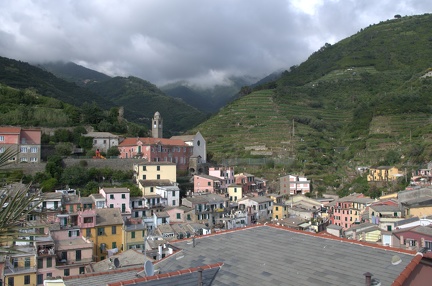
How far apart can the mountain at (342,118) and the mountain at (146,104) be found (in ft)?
107

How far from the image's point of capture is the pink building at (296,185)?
55844mm

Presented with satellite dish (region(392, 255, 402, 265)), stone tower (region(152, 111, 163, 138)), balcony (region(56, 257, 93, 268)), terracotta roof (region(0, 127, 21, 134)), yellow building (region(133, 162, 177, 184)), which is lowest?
balcony (region(56, 257, 93, 268))

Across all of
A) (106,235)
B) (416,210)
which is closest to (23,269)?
(106,235)

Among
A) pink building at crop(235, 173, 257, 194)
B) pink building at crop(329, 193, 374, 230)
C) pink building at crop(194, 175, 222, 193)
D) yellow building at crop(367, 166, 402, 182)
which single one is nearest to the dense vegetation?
pink building at crop(194, 175, 222, 193)

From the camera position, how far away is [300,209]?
46.0 metres

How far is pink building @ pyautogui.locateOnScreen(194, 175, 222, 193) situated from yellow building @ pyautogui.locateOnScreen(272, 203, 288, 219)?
7217 mm

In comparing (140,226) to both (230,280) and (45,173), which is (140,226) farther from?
(230,280)

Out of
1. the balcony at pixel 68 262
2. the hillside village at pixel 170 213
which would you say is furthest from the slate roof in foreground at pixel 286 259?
the balcony at pixel 68 262

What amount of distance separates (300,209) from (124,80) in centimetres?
14818

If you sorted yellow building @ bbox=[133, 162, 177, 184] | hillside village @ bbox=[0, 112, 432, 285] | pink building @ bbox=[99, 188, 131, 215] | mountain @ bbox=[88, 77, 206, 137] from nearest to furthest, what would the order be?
hillside village @ bbox=[0, 112, 432, 285] → pink building @ bbox=[99, 188, 131, 215] → yellow building @ bbox=[133, 162, 177, 184] → mountain @ bbox=[88, 77, 206, 137]

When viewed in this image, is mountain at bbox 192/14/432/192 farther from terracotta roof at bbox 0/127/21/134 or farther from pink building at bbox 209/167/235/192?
terracotta roof at bbox 0/127/21/134

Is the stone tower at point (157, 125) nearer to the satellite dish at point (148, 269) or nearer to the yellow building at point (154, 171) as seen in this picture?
the yellow building at point (154, 171)

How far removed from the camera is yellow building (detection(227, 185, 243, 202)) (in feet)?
160

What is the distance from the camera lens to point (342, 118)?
281 feet
